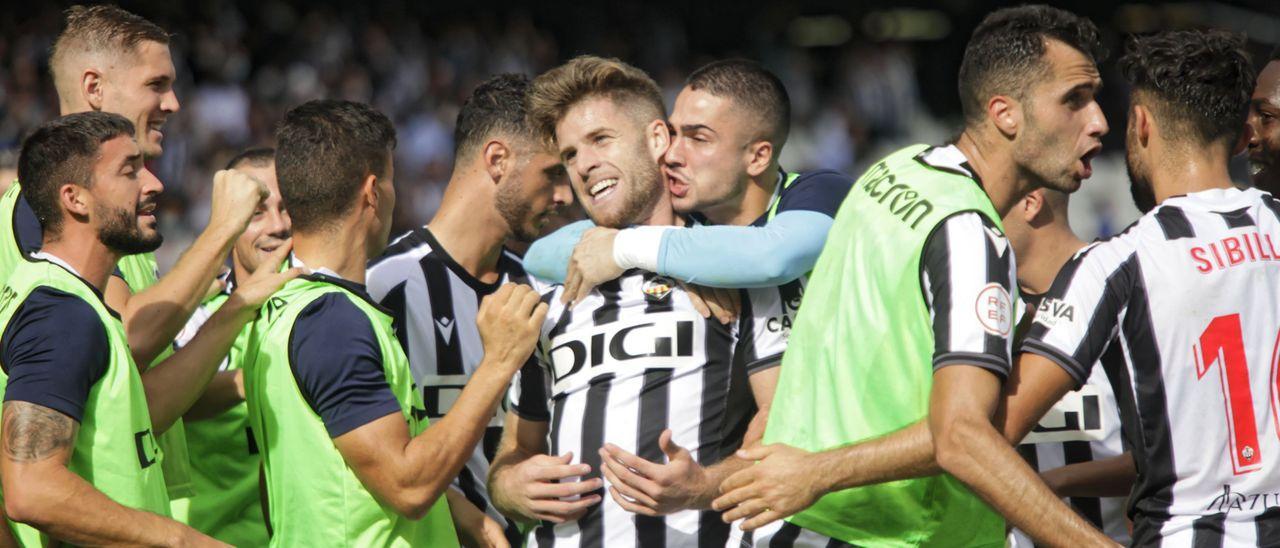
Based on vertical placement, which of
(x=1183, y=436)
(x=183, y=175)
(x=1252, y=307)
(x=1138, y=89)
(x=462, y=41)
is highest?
(x=462, y=41)

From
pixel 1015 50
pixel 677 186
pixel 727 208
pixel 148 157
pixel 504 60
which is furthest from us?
pixel 504 60

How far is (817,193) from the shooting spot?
438 cm

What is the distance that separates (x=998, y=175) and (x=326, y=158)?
7.03ft

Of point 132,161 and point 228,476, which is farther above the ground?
point 132,161

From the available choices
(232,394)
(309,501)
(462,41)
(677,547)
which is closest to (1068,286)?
(677,547)

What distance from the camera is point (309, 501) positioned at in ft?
13.2

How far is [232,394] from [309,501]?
42.3 inches

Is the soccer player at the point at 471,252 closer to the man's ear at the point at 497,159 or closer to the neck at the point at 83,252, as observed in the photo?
the man's ear at the point at 497,159

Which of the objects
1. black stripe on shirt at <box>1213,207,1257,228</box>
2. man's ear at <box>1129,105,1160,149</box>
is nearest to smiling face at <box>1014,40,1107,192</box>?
man's ear at <box>1129,105,1160,149</box>

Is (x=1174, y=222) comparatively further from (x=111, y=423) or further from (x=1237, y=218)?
(x=111, y=423)

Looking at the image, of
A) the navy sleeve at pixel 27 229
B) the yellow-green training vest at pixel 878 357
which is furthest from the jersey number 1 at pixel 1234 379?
the navy sleeve at pixel 27 229

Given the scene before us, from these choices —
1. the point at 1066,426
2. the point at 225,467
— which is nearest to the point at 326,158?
the point at 225,467

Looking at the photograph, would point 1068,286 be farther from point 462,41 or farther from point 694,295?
point 462,41

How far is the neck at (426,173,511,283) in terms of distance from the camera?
5297 millimetres
